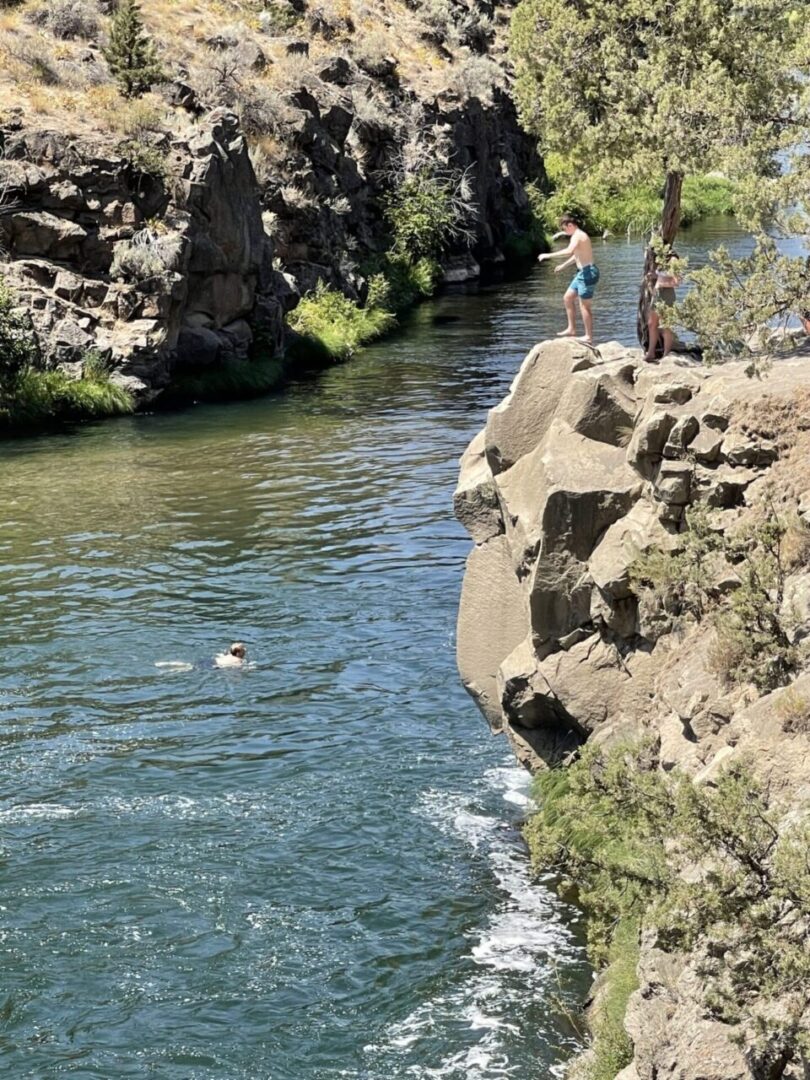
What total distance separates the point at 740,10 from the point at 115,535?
46.8 ft

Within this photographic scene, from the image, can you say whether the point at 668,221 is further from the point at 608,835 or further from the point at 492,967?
the point at 492,967

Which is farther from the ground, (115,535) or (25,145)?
(25,145)

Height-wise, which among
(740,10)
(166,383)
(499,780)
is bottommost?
(499,780)

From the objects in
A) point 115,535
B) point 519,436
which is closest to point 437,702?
point 519,436

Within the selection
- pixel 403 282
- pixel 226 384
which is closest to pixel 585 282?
pixel 226 384

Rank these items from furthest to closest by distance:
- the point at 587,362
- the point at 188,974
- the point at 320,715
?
the point at 320,715 → the point at 587,362 → the point at 188,974

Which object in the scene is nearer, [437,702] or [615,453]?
[615,453]

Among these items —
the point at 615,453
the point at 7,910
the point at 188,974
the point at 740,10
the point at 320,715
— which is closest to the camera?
the point at 188,974

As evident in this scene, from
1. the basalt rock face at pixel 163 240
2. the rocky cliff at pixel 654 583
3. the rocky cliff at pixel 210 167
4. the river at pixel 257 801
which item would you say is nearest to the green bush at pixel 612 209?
the rocky cliff at pixel 210 167

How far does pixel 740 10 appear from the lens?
21.2 metres

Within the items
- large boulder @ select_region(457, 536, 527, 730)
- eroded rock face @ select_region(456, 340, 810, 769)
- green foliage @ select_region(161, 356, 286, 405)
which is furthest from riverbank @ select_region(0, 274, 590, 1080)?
green foliage @ select_region(161, 356, 286, 405)

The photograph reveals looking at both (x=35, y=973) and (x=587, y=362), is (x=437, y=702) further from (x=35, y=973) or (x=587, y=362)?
(x=35, y=973)

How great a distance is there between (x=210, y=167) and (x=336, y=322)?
30.5 ft

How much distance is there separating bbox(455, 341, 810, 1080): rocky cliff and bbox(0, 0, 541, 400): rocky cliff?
75.3ft
